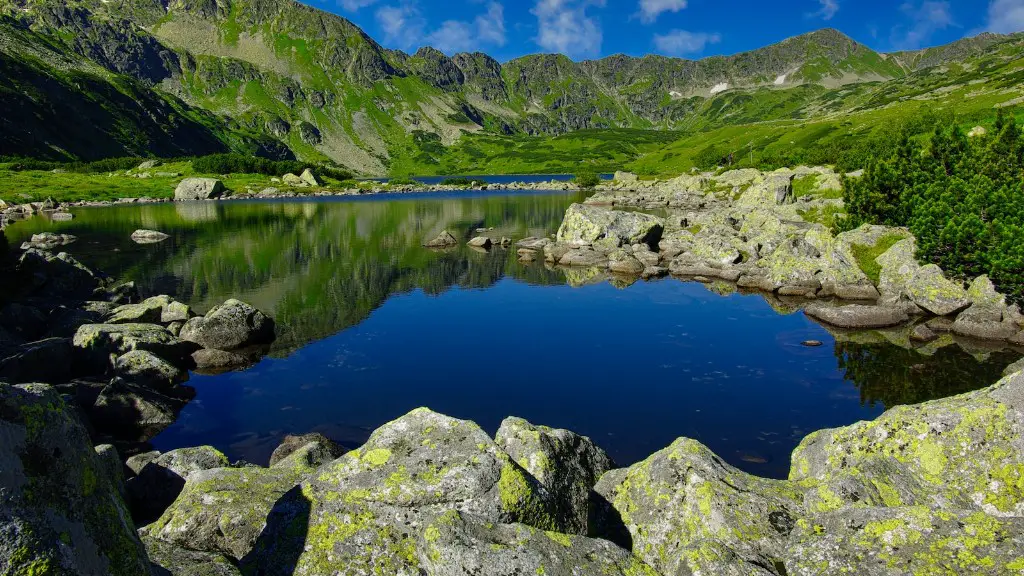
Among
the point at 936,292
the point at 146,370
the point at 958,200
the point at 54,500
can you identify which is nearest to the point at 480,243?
the point at 146,370

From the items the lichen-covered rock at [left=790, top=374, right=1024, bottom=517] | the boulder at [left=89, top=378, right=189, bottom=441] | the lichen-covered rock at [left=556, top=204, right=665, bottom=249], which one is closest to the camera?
the lichen-covered rock at [left=790, top=374, right=1024, bottom=517]

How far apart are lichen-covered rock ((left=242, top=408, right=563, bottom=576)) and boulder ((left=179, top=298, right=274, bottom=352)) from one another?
1293 inches

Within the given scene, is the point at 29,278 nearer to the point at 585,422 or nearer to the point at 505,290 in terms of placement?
the point at 505,290

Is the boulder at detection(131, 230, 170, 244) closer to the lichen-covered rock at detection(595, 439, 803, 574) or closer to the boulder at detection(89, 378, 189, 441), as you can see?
the boulder at detection(89, 378, 189, 441)

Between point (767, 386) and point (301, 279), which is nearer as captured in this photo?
point (767, 386)

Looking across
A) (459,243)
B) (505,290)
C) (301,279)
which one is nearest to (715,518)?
(505,290)

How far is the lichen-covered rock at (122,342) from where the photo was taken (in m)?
33.1

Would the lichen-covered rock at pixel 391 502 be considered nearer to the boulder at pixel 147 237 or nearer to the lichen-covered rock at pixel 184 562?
the lichen-covered rock at pixel 184 562

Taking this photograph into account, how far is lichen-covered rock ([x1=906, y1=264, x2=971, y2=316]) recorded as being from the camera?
138 ft

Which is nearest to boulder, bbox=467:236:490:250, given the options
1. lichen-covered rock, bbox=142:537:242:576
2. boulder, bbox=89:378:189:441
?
boulder, bbox=89:378:189:441

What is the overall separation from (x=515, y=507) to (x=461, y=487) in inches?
40.8

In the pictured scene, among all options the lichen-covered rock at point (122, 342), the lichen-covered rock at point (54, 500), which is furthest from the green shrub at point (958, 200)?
the lichen-covered rock at point (122, 342)

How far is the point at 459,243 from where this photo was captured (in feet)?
297

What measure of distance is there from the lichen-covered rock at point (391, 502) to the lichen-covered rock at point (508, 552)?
1.57 feet
